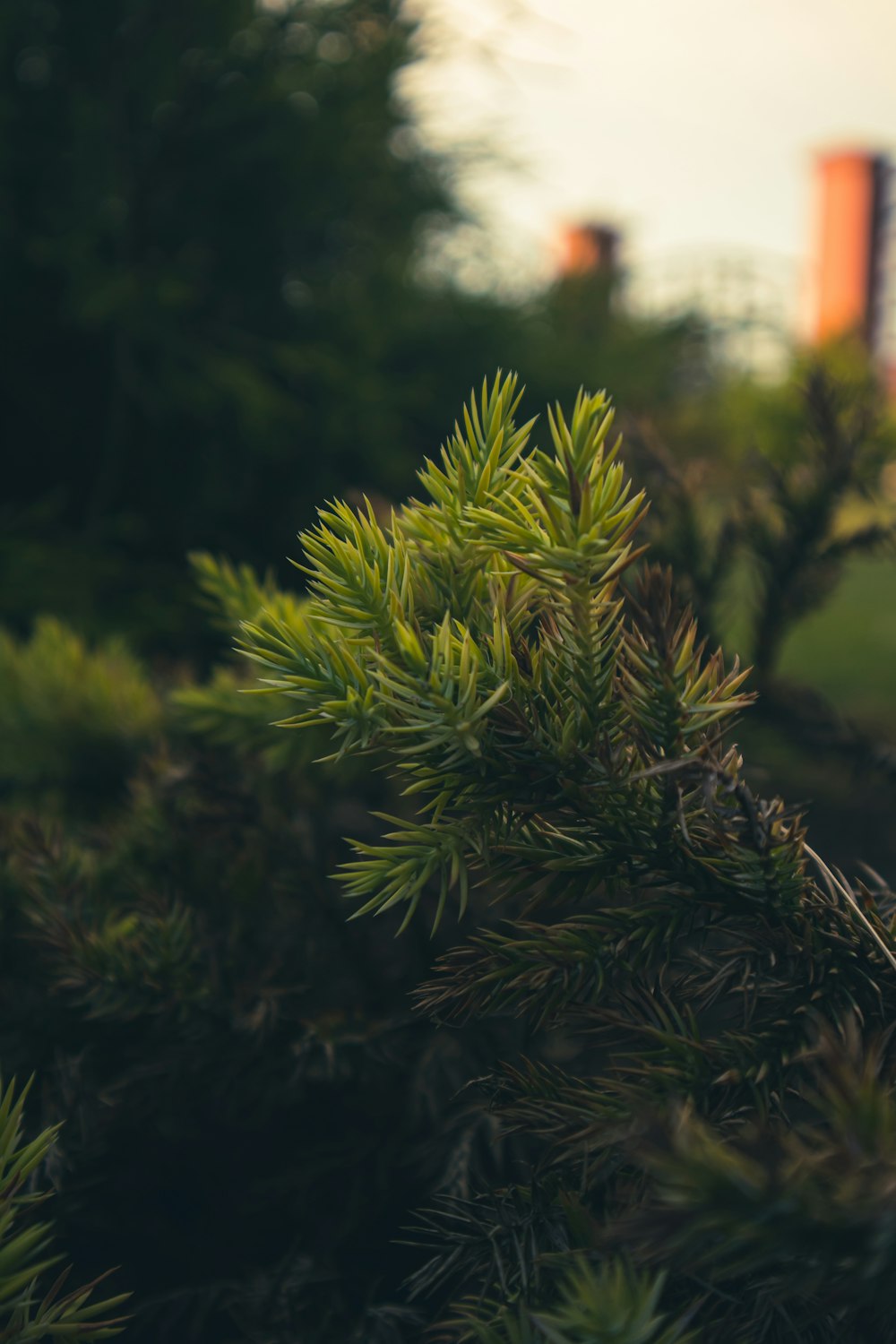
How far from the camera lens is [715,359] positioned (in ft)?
18.5

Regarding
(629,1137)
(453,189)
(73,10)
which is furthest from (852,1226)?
(453,189)

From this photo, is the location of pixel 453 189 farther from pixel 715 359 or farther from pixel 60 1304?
pixel 60 1304

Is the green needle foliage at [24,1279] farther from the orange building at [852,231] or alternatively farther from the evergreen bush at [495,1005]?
the orange building at [852,231]

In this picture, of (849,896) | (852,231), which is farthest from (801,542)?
(852,231)

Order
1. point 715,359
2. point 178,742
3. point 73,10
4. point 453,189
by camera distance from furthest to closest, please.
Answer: point 715,359 → point 453,189 → point 73,10 → point 178,742

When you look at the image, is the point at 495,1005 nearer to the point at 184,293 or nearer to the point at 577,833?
the point at 577,833

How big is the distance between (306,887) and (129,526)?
6.26 ft

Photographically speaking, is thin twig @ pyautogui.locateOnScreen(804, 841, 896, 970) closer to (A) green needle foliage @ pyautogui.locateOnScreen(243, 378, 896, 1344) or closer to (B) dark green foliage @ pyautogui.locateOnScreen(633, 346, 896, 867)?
(A) green needle foliage @ pyautogui.locateOnScreen(243, 378, 896, 1344)

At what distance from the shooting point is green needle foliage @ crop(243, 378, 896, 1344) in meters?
0.75

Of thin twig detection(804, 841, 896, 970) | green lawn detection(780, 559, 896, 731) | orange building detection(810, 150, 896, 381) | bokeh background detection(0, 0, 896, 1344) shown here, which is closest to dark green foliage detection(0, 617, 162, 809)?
bokeh background detection(0, 0, 896, 1344)

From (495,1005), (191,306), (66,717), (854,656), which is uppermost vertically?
(191,306)

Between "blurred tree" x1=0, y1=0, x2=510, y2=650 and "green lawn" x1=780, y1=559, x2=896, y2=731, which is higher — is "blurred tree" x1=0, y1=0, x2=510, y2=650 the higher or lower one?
the higher one

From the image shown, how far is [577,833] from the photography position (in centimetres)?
82

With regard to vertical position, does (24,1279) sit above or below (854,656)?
above
